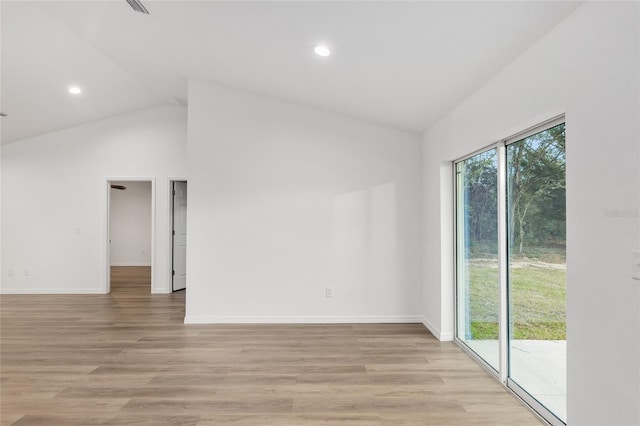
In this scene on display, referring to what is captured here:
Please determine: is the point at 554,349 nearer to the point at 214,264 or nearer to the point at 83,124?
the point at 214,264

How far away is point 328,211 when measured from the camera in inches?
185

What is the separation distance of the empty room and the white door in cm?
8

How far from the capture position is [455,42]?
2.50 m

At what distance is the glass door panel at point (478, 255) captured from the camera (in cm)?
316

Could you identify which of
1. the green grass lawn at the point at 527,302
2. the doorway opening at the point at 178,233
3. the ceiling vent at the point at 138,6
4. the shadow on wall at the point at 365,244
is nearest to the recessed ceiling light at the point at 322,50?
the ceiling vent at the point at 138,6

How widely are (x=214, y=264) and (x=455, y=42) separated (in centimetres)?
365

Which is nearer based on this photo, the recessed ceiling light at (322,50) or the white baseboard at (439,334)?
the recessed ceiling light at (322,50)

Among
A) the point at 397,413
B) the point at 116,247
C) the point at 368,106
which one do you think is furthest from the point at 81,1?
the point at 116,247

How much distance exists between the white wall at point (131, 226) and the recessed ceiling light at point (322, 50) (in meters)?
9.16

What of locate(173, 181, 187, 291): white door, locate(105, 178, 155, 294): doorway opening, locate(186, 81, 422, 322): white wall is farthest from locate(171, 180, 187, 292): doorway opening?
locate(105, 178, 155, 294): doorway opening

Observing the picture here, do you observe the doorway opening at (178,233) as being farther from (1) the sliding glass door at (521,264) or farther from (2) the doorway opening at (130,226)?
(1) the sliding glass door at (521,264)

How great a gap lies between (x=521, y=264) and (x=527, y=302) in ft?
0.92

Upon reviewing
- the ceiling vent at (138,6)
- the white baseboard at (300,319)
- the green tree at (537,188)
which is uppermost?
the ceiling vent at (138,6)

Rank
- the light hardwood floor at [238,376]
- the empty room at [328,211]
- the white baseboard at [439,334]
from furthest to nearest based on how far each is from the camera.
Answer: the white baseboard at [439,334], the light hardwood floor at [238,376], the empty room at [328,211]
